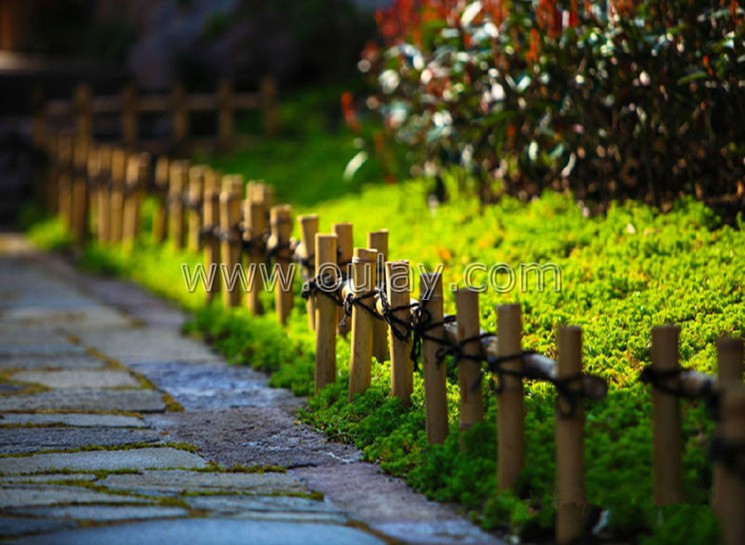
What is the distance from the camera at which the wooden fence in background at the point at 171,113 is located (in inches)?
657

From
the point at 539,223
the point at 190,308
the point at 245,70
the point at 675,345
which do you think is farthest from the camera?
the point at 245,70

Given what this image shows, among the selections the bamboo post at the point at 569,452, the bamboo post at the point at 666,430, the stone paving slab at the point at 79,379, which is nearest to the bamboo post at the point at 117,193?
the stone paving slab at the point at 79,379

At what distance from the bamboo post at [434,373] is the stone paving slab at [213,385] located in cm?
163

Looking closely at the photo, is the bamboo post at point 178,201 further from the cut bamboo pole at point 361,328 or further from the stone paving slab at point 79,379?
the cut bamboo pole at point 361,328

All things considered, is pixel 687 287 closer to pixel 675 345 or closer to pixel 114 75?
pixel 675 345

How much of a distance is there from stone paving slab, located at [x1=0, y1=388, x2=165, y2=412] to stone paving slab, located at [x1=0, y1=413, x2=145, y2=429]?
0.49 ft

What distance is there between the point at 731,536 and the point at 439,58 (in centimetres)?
748

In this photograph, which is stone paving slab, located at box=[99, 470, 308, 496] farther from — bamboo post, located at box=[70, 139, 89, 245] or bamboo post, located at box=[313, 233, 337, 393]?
bamboo post, located at box=[70, 139, 89, 245]

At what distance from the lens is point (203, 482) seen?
17.0ft

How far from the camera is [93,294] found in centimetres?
1135

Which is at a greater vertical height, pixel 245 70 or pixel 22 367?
pixel 245 70

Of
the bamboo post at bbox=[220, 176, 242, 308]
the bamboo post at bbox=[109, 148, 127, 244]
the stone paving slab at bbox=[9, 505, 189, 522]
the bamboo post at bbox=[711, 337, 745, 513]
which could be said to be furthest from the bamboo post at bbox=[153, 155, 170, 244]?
the bamboo post at bbox=[711, 337, 745, 513]

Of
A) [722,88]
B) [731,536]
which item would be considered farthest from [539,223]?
[731,536]

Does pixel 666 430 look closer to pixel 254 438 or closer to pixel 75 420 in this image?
pixel 254 438
